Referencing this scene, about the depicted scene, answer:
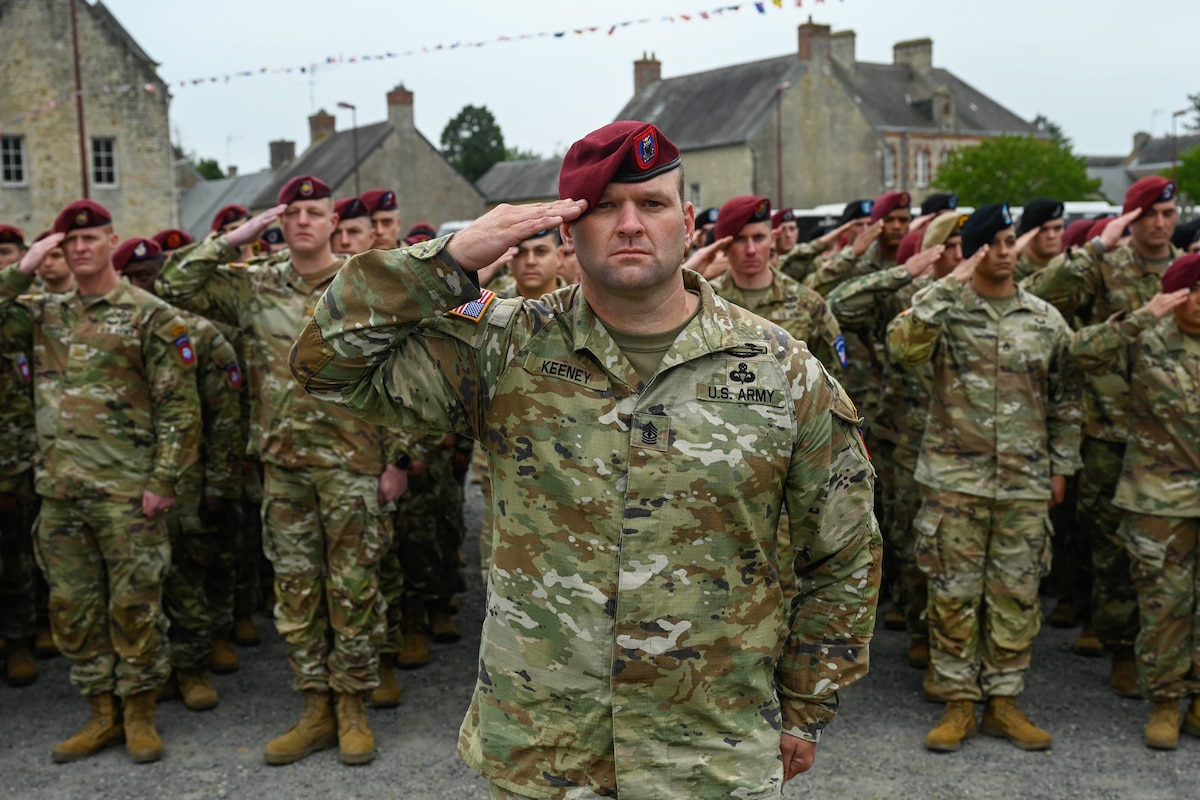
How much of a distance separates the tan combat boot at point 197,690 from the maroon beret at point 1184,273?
518cm

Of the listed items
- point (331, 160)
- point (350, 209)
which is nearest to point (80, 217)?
point (350, 209)

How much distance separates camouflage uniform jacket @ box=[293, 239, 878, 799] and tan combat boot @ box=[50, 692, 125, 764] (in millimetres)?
3538

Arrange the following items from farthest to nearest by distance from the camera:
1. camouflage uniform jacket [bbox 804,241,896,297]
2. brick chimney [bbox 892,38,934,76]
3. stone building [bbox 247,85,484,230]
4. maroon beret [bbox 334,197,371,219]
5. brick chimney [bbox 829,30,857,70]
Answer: brick chimney [bbox 892,38,934,76] → brick chimney [bbox 829,30,857,70] → stone building [bbox 247,85,484,230] → camouflage uniform jacket [bbox 804,241,896,297] → maroon beret [bbox 334,197,371,219]

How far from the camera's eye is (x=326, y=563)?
5.45m

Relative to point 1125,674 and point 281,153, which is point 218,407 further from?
point 281,153

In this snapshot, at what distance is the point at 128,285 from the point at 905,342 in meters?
3.70

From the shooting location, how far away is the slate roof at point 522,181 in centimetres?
4781

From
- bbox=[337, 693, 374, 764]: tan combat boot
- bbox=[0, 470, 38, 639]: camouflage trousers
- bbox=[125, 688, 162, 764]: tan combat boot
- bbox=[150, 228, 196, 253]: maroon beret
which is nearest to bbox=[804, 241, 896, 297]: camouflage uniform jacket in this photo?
bbox=[337, 693, 374, 764]: tan combat boot

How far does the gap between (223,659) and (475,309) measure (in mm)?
4689

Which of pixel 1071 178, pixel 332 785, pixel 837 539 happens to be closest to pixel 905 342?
pixel 837 539

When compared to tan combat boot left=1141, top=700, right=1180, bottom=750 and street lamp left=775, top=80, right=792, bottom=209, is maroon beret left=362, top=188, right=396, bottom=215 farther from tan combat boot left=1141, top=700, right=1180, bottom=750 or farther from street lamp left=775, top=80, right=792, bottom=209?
street lamp left=775, top=80, right=792, bottom=209

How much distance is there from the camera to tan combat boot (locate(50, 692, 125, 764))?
17.8ft

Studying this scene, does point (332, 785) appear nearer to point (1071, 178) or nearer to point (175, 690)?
point (175, 690)

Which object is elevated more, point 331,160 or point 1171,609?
point 331,160
